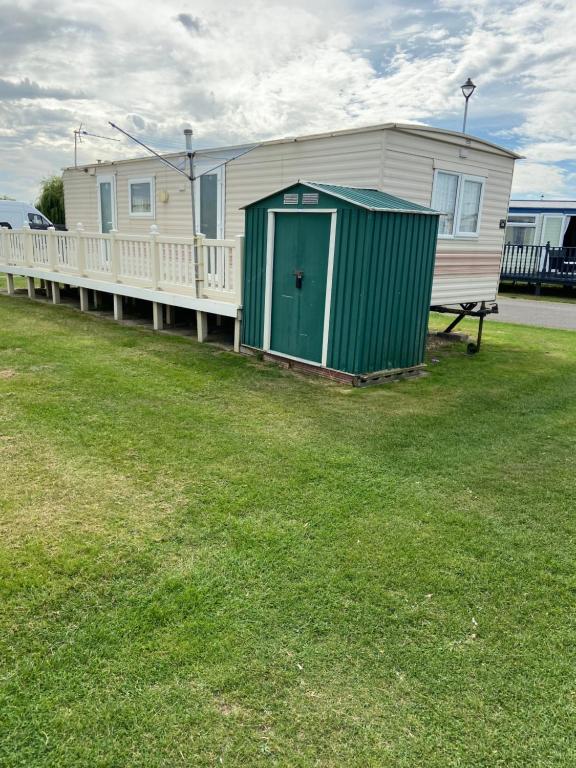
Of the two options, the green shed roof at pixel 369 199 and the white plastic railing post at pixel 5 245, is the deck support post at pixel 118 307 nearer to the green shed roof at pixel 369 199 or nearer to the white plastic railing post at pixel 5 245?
the white plastic railing post at pixel 5 245

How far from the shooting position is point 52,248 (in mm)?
11250

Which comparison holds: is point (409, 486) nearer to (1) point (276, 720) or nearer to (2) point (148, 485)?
(2) point (148, 485)

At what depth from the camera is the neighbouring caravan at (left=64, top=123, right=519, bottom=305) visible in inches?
285

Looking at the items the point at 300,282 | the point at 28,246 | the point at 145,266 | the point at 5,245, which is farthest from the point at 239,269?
the point at 5,245

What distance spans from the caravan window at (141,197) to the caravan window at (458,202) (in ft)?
18.0

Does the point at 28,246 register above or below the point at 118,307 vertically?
above

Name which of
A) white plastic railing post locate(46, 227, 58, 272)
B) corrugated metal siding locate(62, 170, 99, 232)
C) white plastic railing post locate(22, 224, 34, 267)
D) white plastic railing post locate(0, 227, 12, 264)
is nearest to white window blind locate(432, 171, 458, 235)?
white plastic railing post locate(46, 227, 58, 272)

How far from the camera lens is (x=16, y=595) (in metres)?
2.55

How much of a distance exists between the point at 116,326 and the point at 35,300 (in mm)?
3968

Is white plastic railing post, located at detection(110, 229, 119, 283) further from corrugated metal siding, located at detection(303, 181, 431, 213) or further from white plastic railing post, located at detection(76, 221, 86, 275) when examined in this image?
corrugated metal siding, located at detection(303, 181, 431, 213)

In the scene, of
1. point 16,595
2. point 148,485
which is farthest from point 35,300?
point 16,595

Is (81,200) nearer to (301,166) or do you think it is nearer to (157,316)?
(157,316)

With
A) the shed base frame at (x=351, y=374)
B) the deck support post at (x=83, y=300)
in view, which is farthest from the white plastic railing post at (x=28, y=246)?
the shed base frame at (x=351, y=374)

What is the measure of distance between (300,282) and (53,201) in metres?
32.2
